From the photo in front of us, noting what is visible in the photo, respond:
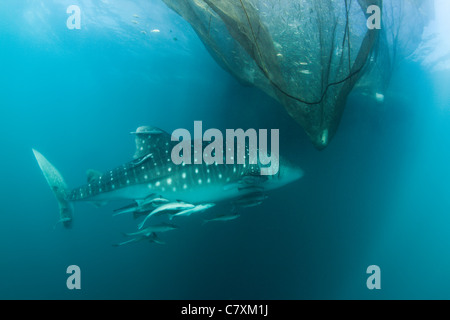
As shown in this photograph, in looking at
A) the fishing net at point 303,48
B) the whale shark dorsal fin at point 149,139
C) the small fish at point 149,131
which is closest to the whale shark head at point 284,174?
the fishing net at point 303,48

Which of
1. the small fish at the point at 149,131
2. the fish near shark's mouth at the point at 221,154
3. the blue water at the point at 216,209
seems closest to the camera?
the small fish at the point at 149,131

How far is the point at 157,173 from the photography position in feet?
18.5

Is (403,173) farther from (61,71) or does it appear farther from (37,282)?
(61,71)

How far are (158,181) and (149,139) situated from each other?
909 millimetres

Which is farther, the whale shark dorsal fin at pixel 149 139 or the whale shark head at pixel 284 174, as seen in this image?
the whale shark head at pixel 284 174

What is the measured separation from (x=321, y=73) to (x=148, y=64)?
12753mm

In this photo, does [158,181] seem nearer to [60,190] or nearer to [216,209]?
[60,190]

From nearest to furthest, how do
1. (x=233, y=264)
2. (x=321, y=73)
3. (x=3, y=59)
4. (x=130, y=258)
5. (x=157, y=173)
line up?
(x=321, y=73) < (x=157, y=173) < (x=233, y=264) < (x=130, y=258) < (x=3, y=59)

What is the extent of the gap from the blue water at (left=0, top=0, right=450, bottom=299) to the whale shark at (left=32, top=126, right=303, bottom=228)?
251 cm

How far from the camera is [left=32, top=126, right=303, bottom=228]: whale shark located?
18.0 ft

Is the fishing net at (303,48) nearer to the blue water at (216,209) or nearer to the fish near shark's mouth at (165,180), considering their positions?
the fish near shark's mouth at (165,180)

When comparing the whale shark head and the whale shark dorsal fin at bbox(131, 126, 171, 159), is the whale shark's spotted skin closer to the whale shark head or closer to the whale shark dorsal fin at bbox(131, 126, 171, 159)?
the whale shark dorsal fin at bbox(131, 126, 171, 159)

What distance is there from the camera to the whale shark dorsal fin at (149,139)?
562cm
